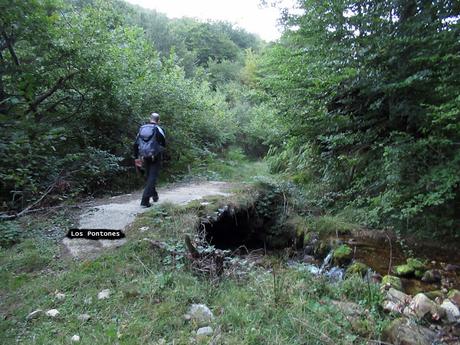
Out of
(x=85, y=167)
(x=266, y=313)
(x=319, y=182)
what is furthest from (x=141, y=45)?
(x=266, y=313)

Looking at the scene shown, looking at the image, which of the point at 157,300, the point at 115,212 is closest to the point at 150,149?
the point at 115,212

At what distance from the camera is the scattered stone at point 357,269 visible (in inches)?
169

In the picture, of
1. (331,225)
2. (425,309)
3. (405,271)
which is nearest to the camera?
(425,309)

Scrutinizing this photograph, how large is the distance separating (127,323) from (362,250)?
3.87 m

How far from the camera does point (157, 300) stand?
2.86 meters

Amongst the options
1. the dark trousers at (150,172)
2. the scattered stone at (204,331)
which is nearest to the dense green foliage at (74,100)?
the dark trousers at (150,172)

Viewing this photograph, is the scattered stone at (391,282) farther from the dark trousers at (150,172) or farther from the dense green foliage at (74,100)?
the dense green foliage at (74,100)

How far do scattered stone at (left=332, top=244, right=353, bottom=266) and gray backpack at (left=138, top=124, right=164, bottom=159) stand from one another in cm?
327

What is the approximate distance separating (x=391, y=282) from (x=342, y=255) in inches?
40.9

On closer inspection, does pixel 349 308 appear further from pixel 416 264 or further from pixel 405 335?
pixel 416 264

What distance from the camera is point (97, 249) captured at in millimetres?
3932

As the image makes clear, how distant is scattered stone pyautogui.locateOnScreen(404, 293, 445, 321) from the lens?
3.19 m

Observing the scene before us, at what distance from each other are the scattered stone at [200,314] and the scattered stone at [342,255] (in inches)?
110

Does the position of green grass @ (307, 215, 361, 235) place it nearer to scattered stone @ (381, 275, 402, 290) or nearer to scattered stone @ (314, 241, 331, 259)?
scattered stone @ (314, 241, 331, 259)
